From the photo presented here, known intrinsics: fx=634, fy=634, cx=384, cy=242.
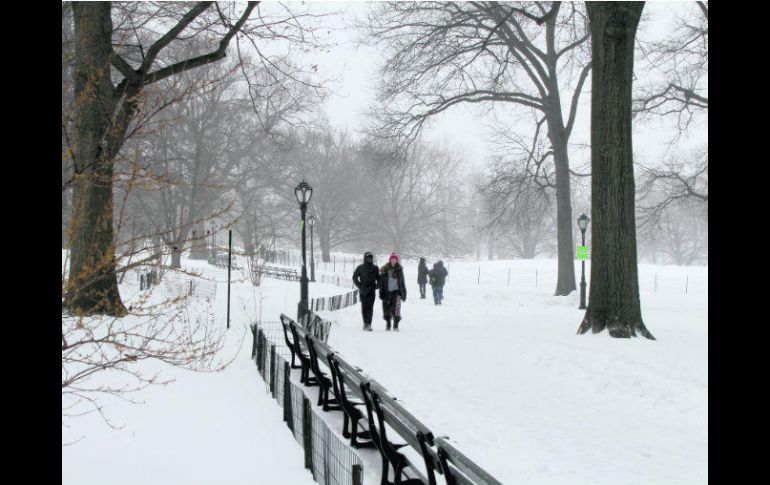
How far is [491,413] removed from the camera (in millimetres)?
7043

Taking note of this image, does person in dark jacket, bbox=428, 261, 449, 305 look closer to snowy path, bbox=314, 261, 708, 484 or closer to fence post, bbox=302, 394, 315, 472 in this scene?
snowy path, bbox=314, 261, 708, 484

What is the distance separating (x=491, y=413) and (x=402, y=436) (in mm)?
3261

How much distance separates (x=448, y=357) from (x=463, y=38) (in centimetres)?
1429

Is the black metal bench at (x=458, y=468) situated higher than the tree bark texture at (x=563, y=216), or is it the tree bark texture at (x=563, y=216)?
the tree bark texture at (x=563, y=216)

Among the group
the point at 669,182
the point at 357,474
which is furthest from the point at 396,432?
the point at 669,182

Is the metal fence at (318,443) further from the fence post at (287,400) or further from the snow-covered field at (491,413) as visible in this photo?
the snow-covered field at (491,413)

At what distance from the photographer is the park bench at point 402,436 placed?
3354mm

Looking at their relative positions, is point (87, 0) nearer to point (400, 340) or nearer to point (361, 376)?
point (400, 340)

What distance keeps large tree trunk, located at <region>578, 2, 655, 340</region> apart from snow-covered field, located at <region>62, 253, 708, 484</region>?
81cm

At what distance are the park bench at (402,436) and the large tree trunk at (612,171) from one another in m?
7.66

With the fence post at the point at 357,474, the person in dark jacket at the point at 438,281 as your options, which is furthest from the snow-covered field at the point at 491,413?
the person in dark jacket at the point at 438,281
